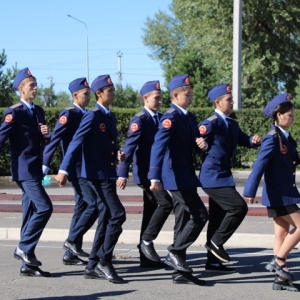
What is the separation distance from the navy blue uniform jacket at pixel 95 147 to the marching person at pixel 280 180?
4.98 ft

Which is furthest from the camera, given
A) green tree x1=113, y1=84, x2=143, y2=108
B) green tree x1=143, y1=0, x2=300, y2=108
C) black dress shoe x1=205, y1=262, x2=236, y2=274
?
green tree x1=113, y1=84, x2=143, y2=108

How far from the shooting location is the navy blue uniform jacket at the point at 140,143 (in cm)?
896

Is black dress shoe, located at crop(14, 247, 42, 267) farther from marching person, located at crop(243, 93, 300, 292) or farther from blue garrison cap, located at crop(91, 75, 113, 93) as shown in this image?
marching person, located at crop(243, 93, 300, 292)

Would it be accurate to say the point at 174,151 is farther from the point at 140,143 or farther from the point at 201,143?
the point at 140,143

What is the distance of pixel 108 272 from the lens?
320 inches

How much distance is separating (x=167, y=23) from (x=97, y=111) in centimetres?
6600

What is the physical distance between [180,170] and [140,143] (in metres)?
1.10

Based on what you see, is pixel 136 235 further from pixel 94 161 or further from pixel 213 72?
pixel 213 72

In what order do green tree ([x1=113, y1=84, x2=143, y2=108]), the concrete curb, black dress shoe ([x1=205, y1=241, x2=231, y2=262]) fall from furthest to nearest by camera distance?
green tree ([x1=113, y1=84, x2=143, y2=108]), the concrete curb, black dress shoe ([x1=205, y1=241, x2=231, y2=262])

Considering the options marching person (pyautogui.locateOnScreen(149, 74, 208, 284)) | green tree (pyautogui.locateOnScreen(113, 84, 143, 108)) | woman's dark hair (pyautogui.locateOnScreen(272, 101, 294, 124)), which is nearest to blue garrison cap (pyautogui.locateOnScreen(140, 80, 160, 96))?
marching person (pyautogui.locateOnScreen(149, 74, 208, 284))

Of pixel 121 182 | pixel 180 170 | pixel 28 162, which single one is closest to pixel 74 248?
pixel 121 182

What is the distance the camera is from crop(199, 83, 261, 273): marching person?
27.9 ft

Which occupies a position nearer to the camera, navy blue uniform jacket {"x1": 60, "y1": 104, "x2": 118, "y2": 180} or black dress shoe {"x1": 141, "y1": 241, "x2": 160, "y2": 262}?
navy blue uniform jacket {"x1": 60, "y1": 104, "x2": 118, "y2": 180}

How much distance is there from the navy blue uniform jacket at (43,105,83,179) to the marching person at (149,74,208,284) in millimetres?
1090
